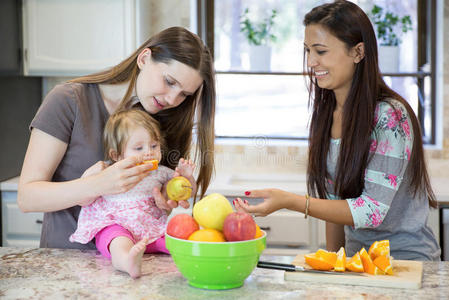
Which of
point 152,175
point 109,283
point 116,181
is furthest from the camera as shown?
point 152,175

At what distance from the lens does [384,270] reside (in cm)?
139

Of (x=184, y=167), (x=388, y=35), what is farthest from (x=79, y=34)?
(x=388, y=35)

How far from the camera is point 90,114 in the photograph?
5.78 ft

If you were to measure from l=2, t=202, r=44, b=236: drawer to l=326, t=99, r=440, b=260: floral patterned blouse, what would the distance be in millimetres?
1930

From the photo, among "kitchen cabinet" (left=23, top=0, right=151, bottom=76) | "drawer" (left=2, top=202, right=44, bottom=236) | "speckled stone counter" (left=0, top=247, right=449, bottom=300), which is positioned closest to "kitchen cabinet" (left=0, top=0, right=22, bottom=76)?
"kitchen cabinet" (left=23, top=0, right=151, bottom=76)

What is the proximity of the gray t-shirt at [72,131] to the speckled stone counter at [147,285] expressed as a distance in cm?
22

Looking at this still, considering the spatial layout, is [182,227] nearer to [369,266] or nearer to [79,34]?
[369,266]

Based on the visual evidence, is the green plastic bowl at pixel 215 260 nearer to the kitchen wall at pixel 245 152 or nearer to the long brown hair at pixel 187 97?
the long brown hair at pixel 187 97

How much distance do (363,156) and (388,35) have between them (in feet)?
6.24

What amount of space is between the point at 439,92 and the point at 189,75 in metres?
2.15

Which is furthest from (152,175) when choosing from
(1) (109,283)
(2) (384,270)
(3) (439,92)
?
(3) (439,92)

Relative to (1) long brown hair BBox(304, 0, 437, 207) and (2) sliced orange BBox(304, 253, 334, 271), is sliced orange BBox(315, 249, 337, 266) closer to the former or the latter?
(2) sliced orange BBox(304, 253, 334, 271)

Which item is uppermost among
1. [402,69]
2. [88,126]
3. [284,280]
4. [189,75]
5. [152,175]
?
[402,69]

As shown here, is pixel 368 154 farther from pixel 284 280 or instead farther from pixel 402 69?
pixel 402 69
